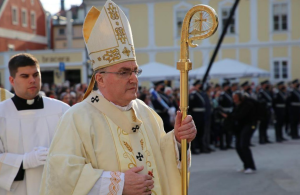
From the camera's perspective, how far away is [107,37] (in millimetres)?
3400

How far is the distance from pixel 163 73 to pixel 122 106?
18.6m

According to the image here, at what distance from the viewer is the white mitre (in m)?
3.37

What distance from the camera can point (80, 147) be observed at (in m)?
3.16

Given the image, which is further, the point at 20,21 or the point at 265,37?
the point at 20,21

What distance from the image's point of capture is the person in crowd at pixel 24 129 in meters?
4.16

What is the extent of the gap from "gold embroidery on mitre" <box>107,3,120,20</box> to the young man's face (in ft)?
4.21

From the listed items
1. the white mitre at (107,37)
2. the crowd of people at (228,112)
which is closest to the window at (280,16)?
the crowd of people at (228,112)

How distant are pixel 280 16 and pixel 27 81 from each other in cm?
2675

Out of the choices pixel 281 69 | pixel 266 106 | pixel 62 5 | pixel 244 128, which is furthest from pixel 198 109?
pixel 62 5

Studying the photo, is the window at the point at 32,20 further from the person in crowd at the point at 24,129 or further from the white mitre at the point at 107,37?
the white mitre at the point at 107,37

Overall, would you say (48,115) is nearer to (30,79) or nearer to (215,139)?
(30,79)

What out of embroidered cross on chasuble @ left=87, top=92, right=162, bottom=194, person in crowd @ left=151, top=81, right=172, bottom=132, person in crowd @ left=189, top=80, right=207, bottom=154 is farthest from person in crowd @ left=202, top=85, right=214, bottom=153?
embroidered cross on chasuble @ left=87, top=92, right=162, bottom=194

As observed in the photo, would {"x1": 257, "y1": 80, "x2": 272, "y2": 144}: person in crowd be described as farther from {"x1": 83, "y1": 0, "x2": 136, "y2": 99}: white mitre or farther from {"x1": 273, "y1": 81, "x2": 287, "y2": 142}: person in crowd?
{"x1": 83, "y1": 0, "x2": 136, "y2": 99}: white mitre

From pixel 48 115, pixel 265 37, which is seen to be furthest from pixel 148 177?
pixel 265 37
